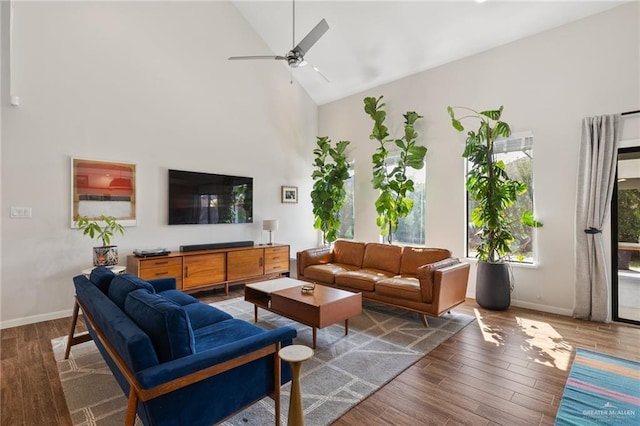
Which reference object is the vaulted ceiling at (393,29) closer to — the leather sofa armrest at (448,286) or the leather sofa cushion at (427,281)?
the leather sofa armrest at (448,286)

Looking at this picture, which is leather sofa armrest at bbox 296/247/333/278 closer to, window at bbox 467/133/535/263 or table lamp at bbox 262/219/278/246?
table lamp at bbox 262/219/278/246

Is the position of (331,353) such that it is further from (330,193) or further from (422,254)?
(330,193)

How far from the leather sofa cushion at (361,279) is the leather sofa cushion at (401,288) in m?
0.13

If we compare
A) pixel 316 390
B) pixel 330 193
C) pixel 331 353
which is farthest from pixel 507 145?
pixel 316 390

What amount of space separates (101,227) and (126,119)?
155 centimetres

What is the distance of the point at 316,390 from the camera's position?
2307 millimetres

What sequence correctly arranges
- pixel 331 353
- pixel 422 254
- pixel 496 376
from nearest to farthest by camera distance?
1. pixel 496 376
2. pixel 331 353
3. pixel 422 254

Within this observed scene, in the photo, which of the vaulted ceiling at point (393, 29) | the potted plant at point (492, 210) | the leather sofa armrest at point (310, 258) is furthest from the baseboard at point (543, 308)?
the vaulted ceiling at point (393, 29)

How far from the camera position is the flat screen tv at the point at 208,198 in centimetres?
491

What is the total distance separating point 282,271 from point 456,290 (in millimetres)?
3125

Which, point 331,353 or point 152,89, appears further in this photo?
point 152,89

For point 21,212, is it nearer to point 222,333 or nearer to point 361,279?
point 222,333

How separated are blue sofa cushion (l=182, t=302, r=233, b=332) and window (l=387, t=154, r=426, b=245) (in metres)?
3.90

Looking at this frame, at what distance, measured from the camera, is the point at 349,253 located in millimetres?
5172
